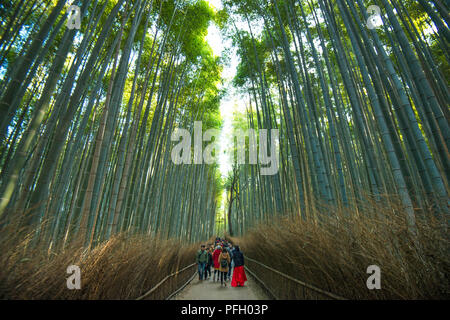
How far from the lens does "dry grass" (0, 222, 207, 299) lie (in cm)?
104

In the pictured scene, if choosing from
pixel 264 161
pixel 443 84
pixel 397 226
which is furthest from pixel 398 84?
pixel 264 161

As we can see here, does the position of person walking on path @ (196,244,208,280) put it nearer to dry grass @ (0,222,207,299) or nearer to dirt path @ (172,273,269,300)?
dirt path @ (172,273,269,300)

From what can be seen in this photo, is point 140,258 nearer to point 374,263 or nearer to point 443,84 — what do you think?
point 374,263

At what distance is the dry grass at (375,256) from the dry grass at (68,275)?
173 centimetres

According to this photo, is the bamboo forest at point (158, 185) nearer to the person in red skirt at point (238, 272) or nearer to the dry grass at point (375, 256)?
the dry grass at point (375, 256)

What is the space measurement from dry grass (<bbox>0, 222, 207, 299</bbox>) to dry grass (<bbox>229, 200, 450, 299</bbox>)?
68.1 inches

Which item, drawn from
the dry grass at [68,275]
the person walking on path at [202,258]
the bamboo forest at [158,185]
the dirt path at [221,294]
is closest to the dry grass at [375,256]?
the bamboo forest at [158,185]

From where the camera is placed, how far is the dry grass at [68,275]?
104cm

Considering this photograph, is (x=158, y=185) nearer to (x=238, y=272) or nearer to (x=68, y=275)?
(x=238, y=272)

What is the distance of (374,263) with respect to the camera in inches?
52.4

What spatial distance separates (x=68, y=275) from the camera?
4.26 ft

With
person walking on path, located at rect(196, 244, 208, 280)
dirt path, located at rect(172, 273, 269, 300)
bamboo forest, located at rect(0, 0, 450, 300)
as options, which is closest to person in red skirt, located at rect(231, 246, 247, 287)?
dirt path, located at rect(172, 273, 269, 300)

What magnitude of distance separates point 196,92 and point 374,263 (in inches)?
277
